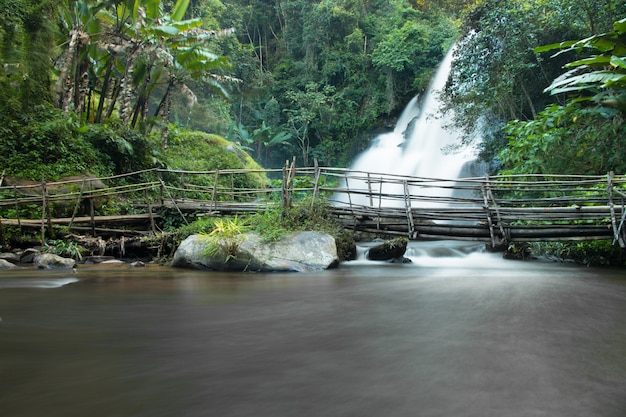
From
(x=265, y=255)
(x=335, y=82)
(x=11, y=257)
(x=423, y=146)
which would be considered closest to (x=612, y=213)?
(x=265, y=255)

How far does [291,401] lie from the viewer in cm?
192

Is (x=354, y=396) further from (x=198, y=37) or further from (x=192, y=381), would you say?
(x=198, y=37)

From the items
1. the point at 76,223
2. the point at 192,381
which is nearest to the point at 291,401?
the point at 192,381

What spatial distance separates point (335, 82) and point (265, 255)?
19.7m

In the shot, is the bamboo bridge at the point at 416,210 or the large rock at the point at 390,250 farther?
the large rock at the point at 390,250

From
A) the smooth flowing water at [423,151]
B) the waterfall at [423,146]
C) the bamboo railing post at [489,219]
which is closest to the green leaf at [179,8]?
the smooth flowing water at [423,151]

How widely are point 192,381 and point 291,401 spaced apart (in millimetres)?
543

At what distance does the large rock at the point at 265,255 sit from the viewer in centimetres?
673

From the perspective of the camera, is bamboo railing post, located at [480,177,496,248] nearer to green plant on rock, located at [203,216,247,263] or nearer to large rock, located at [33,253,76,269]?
green plant on rock, located at [203,216,247,263]

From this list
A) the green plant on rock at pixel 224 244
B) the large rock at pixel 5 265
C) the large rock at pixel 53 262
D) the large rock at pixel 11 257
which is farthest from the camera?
the large rock at pixel 11 257

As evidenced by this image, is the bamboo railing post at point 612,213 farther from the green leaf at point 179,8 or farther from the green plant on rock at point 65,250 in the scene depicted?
the green leaf at point 179,8

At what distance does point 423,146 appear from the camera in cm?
1781

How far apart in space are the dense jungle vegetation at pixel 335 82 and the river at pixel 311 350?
4.65m

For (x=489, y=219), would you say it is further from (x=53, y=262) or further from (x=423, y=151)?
(x=423, y=151)
